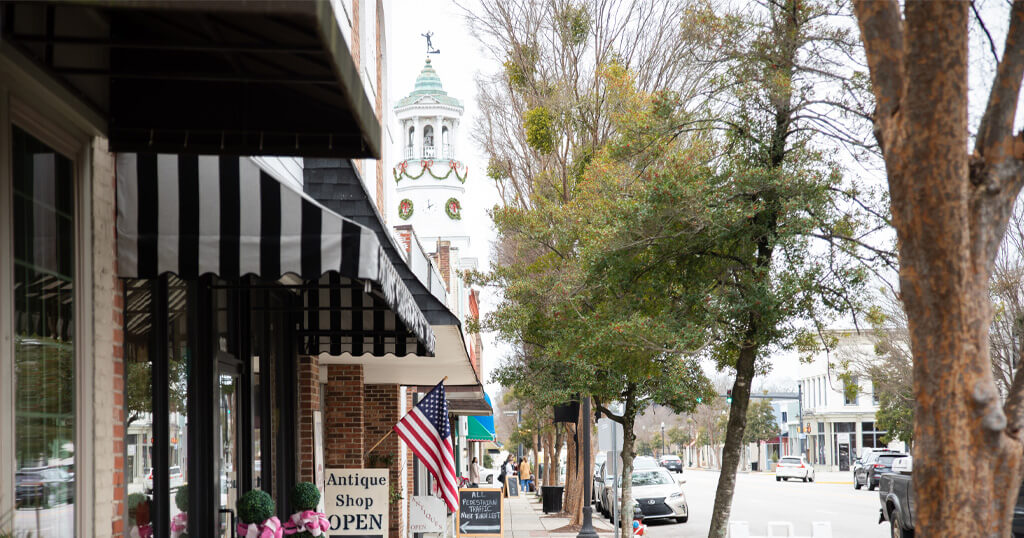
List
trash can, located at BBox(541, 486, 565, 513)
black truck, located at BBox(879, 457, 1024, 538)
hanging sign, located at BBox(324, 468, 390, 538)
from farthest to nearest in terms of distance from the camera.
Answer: trash can, located at BBox(541, 486, 565, 513) < black truck, located at BBox(879, 457, 1024, 538) < hanging sign, located at BBox(324, 468, 390, 538)

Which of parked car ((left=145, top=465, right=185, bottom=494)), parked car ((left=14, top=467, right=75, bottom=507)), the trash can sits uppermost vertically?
parked car ((left=14, top=467, right=75, bottom=507))

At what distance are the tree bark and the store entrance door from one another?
523 cm

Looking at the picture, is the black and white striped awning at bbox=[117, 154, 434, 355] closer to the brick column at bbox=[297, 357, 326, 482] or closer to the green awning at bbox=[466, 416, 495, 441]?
the brick column at bbox=[297, 357, 326, 482]

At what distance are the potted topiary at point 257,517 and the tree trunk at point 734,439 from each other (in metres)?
6.34

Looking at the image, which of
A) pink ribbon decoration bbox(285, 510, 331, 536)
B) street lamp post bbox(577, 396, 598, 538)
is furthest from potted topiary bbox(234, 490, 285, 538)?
street lamp post bbox(577, 396, 598, 538)

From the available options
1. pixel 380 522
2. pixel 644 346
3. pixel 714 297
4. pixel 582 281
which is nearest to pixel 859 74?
Answer: pixel 714 297

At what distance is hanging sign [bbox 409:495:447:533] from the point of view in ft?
48.4

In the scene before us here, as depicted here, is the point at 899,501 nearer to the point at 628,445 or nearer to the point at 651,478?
the point at 628,445

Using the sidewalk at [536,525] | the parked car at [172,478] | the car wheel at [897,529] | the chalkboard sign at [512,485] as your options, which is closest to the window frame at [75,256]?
the parked car at [172,478]

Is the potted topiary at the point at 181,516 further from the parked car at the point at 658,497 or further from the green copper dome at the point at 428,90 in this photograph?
the green copper dome at the point at 428,90

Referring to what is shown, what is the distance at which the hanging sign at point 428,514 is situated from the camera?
48.4 ft

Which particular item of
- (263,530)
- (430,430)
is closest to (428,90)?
(430,430)

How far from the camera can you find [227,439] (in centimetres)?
815

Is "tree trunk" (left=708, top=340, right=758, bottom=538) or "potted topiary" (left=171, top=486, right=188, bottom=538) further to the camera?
"tree trunk" (left=708, top=340, right=758, bottom=538)
